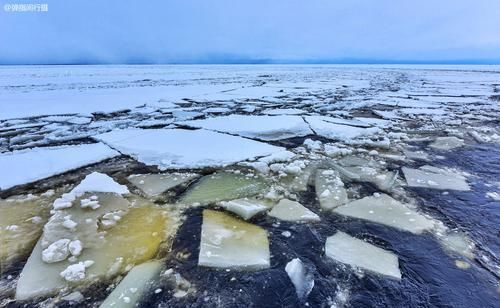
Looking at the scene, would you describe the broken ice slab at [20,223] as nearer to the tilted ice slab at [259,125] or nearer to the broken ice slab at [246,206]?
the broken ice slab at [246,206]

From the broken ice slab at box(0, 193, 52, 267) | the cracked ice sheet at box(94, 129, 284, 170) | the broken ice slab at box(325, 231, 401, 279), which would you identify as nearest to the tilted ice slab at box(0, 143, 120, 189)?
the cracked ice sheet at box(94, 129, 284, 170)

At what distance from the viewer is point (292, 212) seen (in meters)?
1.80

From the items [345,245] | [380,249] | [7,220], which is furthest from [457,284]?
[7,220]

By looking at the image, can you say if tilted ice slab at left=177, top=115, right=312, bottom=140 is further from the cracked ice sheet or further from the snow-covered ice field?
the cracked ice sheet

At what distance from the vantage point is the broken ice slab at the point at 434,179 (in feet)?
7.20

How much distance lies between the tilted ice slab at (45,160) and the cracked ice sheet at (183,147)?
0.24 meters

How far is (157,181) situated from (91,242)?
0.83m

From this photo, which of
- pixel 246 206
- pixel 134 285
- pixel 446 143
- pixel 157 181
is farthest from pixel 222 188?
pixel 446 143

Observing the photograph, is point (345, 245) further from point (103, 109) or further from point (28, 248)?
point (103, 109)

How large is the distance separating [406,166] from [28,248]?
2865 mm

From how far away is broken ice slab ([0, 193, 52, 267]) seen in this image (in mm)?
1398

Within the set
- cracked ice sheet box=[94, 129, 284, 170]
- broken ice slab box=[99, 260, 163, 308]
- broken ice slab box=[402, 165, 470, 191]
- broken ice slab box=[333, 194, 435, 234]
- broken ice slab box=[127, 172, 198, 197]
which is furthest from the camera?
cracked ice sheet box=[94, 129, 284, 170]

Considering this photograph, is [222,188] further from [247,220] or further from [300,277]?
[300,277]

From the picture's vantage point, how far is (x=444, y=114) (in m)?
5.39
